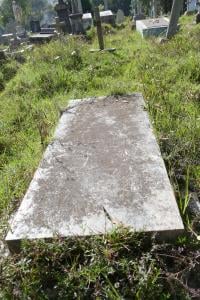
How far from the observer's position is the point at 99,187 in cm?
214

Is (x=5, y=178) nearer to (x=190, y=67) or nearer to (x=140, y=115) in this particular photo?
(x=140, y=115)

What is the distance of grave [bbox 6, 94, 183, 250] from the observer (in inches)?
71.6

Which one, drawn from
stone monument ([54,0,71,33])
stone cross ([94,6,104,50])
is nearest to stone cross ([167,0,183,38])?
stone cross ([94,6,104,50])

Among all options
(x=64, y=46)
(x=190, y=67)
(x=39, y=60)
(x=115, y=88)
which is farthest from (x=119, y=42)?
(x=115, y=88)

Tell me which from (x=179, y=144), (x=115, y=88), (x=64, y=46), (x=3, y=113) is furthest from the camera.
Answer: (x=64, y=46)

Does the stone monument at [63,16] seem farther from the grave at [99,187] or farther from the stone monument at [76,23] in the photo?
the grave at [99,187]

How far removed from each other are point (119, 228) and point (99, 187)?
0.45 m

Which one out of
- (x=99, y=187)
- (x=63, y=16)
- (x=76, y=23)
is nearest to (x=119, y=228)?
(x=99, y=187)

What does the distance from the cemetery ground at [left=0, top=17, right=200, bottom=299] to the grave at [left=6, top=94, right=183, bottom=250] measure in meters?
0.11

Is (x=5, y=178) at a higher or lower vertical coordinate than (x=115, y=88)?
lower

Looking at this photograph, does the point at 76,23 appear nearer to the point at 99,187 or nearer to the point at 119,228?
the point at 99,187

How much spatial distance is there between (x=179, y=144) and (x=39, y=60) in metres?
4.96

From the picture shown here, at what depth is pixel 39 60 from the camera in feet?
22.6

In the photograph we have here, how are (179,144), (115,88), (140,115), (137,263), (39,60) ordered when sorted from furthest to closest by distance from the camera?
(39,60)
(115,88)
(140,115)
(179,144)
(137,263)
